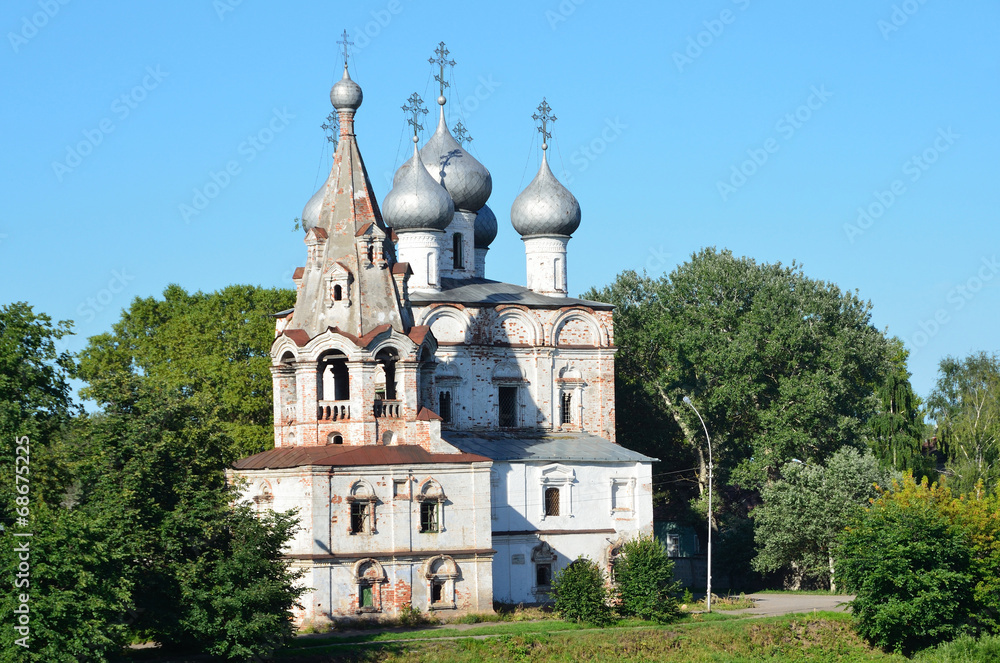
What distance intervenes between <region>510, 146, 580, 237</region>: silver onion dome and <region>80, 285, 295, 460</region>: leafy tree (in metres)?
9.31

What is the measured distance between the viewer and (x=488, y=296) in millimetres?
41062

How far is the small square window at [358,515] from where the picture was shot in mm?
33062

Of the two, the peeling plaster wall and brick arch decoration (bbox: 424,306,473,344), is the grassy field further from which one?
brick arch decoration (bbox: 424,306,473,344)

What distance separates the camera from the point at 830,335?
152 feet

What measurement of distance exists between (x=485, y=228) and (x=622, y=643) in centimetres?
1706

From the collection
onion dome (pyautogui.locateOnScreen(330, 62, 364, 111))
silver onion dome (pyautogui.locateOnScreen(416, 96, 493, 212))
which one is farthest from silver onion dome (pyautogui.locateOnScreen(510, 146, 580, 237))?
onion dome (pyautogui.locateOnScreen(330, 62, 364, 111))

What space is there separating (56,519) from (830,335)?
27.8 metres

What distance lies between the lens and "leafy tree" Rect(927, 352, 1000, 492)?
43625 millimetres

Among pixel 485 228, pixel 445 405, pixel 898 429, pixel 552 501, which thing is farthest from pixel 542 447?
pixel 898 429

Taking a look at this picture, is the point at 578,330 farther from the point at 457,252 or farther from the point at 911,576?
the point at 911,576

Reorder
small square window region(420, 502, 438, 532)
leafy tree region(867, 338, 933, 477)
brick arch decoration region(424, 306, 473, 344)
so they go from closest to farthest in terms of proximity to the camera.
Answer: small square window region(420, 502, 438, 532), brick arch decoration region(424, 306, 473, 344), leafy tree region(867, 338, 933, 477)

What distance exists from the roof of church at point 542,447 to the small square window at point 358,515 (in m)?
5.03

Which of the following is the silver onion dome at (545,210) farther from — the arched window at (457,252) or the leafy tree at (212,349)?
the leafy tree at (212,349)

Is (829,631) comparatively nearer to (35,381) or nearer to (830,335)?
(830,335)
